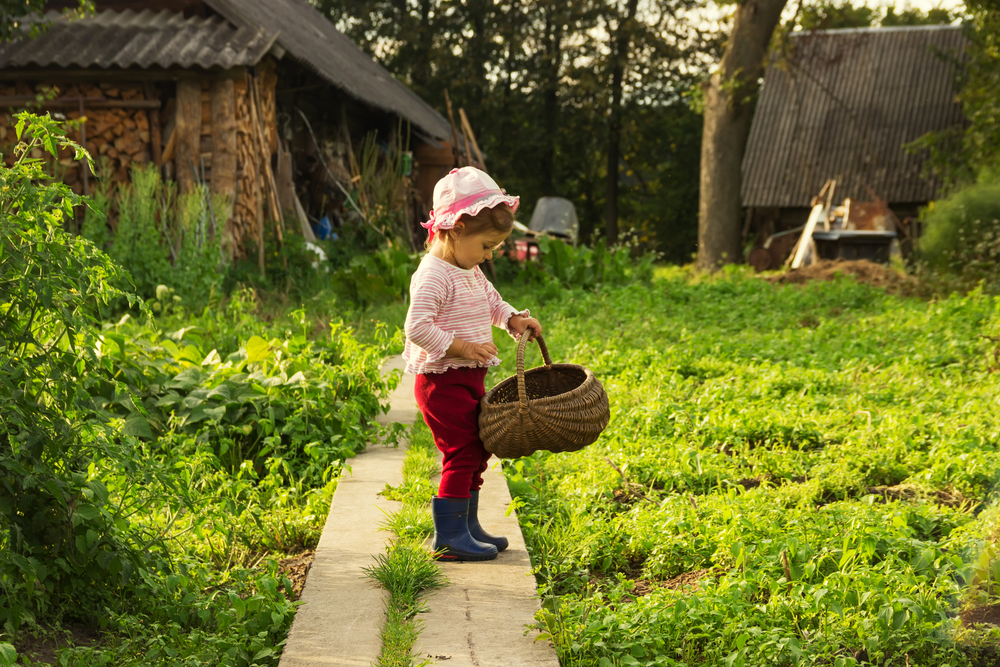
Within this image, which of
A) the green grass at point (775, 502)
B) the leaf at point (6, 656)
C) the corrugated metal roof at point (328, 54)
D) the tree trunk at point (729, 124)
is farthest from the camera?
the tree trunk at point (729, 124)

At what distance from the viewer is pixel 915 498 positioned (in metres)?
3.76

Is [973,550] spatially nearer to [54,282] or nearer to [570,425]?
[570,425]

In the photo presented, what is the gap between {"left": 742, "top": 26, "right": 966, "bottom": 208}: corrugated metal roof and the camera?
1852 cm

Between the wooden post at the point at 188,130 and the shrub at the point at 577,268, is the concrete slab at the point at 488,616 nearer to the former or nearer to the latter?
the wooden post at the point at 188,130

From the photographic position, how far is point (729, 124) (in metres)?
15.3

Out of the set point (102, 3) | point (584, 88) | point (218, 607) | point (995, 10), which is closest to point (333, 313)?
point (102, 3)

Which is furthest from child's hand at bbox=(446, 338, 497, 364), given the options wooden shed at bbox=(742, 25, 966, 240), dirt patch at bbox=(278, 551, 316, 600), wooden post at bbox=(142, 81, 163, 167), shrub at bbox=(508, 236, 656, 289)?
wooden shed at bbox=(742, 25, 966, 240)

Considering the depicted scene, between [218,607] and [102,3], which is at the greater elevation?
[102,3]

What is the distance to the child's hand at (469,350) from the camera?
307 centimetres

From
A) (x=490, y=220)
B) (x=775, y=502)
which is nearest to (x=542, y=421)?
(x=490, y=220)

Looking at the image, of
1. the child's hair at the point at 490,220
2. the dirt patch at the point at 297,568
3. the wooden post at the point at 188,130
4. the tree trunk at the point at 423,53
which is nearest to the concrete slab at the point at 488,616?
the dirt patch at the point at 297,568

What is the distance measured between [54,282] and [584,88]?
22996 millimetres

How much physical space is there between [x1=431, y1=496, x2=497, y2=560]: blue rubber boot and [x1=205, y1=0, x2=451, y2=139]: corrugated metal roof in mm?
7343

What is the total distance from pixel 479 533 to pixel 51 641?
1.43 m
